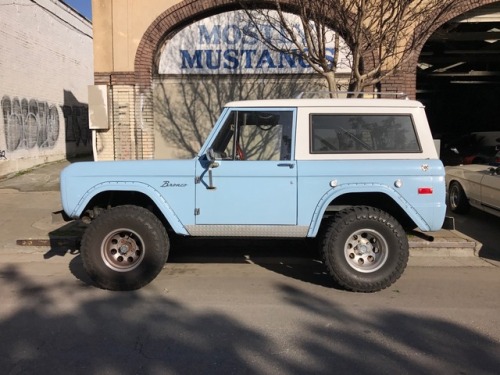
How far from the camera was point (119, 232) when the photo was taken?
5.30 m

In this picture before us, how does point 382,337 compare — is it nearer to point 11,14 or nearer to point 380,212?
point 380,212

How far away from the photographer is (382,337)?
402cm

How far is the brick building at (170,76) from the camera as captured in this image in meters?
10.6

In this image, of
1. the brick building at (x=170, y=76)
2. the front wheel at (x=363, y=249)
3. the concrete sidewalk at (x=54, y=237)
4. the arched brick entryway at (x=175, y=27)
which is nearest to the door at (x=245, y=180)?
the front wheel at (x=363, y=249)

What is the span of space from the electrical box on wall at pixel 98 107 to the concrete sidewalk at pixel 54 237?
1.91m

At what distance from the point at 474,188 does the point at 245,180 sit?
202 inches

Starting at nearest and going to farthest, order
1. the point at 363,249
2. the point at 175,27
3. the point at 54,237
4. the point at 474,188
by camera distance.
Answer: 1. the point at 363,249
2. the point at 54,237
3. the point at 474,188
4. the point at 175,27

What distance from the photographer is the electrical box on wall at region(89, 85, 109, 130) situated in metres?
10.5

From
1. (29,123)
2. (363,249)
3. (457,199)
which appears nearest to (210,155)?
(363,249)

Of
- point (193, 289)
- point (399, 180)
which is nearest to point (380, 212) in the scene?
point (399, 180)

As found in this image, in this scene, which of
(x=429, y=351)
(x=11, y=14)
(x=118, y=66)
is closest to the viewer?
(x=429, y=351)

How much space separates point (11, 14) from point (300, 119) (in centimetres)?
1280

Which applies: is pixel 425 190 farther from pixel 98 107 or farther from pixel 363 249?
pixel 98 107

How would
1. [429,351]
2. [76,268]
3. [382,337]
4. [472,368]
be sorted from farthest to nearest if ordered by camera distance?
1. [76,268]
2. [382,337]
3. [429,351]
4. [472,368]
